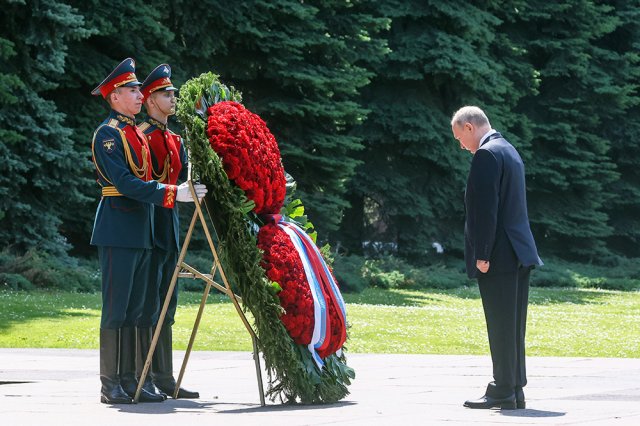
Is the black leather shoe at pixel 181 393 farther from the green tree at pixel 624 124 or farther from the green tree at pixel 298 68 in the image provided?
the green tree at pixel 624 124

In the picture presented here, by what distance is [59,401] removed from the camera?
335 inches

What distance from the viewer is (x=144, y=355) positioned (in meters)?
8.74

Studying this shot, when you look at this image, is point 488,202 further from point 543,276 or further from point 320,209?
point 543,276

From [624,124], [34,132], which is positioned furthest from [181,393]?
[624,124]

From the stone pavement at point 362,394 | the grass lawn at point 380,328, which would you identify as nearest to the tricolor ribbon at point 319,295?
the stone pavement at point 362,394

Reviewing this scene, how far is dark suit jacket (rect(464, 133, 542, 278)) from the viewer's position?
8.06 meters

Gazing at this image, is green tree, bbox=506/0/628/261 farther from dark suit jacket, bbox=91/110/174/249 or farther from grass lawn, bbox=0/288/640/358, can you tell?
dark suit jacket, bbox=91/110/174/249

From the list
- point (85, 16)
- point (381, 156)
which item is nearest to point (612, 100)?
point (381, 156)

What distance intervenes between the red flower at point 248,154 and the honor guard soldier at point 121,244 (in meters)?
0.43

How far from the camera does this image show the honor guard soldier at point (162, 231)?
8.81m

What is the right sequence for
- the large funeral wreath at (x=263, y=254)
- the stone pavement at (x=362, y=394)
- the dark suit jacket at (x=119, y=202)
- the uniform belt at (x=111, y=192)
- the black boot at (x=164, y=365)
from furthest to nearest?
the black boot at (x=164, y=365), the uniform belt at (x=111, y=192), the dark suit jacket at (x=119, y=202), the large funeral wreath at (x=263, y=254), the stone pavement at (x=362, y=394)

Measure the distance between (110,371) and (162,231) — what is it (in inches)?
39.2

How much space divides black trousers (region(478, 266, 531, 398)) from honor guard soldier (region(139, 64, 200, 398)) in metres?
2.02

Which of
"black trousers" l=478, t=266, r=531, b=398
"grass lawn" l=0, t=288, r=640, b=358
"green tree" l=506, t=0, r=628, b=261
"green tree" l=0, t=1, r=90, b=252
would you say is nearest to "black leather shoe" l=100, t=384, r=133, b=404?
"black trousers" l=478, t=266, r=531, b=398
